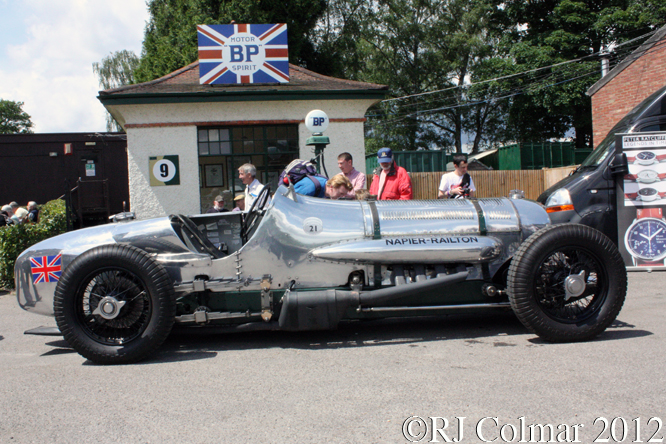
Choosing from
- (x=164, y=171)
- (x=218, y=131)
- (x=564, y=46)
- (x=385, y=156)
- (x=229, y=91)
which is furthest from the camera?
(x=564, y=46)

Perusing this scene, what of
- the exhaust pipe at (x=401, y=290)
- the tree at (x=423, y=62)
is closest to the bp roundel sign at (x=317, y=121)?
the exhaust pipe at (x=401, y=290)

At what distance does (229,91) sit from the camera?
36.3 feet

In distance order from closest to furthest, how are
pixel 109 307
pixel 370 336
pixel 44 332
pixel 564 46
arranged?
pixel 109 307, pixel 44 332, pixel 370 336, pixel 564 46

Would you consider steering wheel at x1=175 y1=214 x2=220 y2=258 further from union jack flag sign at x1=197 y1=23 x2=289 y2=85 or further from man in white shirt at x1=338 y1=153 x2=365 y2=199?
union jack flag sign at x1=197 y1=23 x2=289 y2=85

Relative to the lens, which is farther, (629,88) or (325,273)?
(629,88)

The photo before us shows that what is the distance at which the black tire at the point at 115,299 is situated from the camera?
3730mm

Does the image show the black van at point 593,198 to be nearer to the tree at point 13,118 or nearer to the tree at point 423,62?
the tree at point 423,62

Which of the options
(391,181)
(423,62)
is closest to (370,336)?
(391,181)

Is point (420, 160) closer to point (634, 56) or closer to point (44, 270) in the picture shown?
point (634, 56)

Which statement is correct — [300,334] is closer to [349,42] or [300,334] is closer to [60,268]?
[60,268]

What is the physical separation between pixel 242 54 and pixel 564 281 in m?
9.57

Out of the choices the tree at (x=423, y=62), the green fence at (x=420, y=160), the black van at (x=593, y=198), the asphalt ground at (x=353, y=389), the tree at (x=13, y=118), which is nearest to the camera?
the asphalt ground at (x=353, y=389)

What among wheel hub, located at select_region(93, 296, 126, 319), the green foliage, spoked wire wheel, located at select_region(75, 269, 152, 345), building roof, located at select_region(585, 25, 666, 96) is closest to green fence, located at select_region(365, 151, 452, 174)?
building roof, located at select_region(585, 25, 666, 96)

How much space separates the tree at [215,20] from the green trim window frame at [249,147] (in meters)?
11.4
